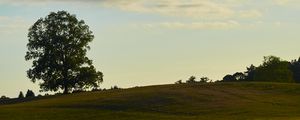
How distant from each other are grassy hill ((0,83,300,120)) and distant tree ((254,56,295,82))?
4170cm

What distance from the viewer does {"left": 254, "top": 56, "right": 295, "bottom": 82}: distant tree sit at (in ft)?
419

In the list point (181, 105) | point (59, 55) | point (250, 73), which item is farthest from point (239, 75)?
point (181, 105)

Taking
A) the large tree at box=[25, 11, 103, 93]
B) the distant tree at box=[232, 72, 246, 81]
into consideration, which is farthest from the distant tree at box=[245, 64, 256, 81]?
the large tree at box=[25, 11, 103, 93]

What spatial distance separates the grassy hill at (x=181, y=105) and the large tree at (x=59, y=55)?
14697mm

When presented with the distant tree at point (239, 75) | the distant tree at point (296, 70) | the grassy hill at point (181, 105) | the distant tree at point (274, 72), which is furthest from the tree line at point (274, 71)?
the grassy hill at point (181, 105)

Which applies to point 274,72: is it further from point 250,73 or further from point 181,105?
point 181,105

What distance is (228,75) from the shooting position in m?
169

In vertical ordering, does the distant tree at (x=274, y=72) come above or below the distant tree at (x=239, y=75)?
below

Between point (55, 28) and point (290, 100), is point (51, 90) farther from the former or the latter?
point (290, 100)

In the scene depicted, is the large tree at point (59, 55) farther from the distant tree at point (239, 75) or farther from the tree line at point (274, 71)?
the distant tree at point (239, 75)

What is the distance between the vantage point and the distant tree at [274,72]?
12781 cm

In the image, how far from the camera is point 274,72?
129500 mm

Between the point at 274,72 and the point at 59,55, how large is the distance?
4723 cm

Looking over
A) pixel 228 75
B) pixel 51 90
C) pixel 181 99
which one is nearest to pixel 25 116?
pixel 181 99
